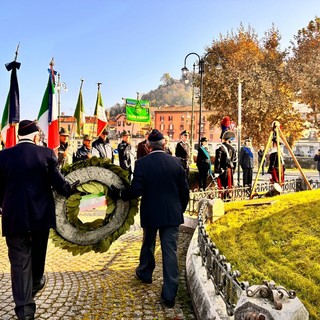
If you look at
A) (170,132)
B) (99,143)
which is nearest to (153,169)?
(99,143)

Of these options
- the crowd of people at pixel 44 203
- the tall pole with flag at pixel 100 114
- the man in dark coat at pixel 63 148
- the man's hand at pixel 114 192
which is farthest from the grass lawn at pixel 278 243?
the tall pole with flag at pixel 100 114

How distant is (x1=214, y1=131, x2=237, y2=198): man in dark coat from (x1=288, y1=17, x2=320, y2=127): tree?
981 inches

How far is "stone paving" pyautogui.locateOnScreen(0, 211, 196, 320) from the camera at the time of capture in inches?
177

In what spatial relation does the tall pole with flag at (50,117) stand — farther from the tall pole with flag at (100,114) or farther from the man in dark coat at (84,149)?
the tall pole with flag at (100,114)

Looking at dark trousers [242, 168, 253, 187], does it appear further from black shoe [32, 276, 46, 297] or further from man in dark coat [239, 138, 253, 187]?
black shoe [32, 276, 46, 297]

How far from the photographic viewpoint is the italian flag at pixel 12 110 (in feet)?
29.7

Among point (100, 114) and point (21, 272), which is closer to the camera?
point (21, 272)

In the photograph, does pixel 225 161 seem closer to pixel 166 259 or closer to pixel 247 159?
pixel 247 159

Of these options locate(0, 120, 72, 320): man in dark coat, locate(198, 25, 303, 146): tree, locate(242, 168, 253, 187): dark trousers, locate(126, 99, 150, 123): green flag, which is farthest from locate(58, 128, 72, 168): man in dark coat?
locate(198, 25, 303, 146): tree

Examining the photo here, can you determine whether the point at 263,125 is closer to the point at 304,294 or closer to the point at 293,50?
the point at 293,50

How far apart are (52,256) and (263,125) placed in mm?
29482

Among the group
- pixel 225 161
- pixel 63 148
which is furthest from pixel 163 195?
pixel 63 148

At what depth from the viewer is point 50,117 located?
29.9 feet

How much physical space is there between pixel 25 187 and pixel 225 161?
7921 mm
